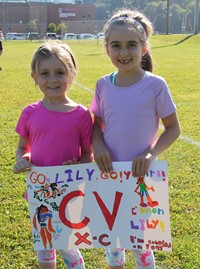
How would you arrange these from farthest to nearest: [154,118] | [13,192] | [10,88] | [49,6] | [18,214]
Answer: [49,6] → [10,88] → [13,192] → [18,214] → [154,118]

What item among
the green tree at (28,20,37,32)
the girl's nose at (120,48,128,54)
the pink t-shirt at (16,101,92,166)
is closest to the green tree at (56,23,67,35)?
the green tree at (28,20,37,32)

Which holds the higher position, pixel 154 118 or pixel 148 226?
pixel 154 118

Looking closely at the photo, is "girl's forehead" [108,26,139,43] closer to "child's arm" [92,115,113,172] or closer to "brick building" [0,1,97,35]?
"child's arm" [92,115,113,172]

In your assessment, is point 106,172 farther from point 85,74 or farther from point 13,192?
point 85,74

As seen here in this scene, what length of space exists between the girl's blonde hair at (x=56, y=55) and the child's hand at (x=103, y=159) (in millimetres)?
440

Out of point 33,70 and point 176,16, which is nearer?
point 33,70

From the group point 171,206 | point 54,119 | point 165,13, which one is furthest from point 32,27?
point 54,119

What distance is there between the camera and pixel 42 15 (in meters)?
87.2

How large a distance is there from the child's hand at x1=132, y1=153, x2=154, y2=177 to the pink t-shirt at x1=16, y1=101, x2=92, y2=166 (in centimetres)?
32

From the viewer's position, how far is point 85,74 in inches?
587

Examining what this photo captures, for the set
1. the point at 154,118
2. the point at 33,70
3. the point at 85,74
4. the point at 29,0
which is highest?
the point at 29,0

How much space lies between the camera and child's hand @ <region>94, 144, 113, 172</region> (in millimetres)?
2189

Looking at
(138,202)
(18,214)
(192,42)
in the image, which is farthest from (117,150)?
(192,42)

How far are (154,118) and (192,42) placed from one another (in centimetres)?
3987
